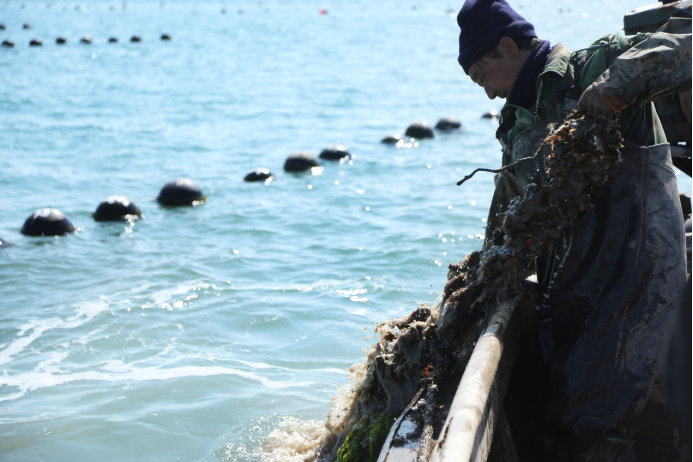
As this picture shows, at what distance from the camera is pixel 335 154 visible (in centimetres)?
1695

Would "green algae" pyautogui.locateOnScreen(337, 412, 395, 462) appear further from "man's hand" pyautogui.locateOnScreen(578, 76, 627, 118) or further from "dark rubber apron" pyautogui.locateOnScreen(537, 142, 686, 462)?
"man's hand" pyautogui.locateOnScreen(578, 76, 627, 118)

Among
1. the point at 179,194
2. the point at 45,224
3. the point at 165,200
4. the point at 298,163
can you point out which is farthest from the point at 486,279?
the point at 298,163

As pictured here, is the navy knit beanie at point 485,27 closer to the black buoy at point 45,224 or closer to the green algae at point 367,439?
the green algae at point 367,439

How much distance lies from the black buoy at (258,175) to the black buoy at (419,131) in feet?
15.8

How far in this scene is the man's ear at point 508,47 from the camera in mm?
3770

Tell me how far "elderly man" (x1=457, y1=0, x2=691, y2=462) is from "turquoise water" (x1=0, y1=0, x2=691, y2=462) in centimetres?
254

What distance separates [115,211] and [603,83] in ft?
34.5

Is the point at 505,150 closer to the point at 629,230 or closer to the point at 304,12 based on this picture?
the point at 629,230

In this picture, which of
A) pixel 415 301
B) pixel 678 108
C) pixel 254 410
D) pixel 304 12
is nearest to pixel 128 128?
pixel 415 301

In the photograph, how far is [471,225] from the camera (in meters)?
11.9

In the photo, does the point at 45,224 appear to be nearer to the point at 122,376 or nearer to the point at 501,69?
the point at 122,376

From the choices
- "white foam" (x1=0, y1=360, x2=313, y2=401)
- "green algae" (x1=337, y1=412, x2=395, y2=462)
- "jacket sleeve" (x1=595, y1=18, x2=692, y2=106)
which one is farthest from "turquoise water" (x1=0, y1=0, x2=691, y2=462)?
"jacket sleeve" (x1=595, y1=18, x2=692, y2=106)

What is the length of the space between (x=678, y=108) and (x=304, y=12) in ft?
220

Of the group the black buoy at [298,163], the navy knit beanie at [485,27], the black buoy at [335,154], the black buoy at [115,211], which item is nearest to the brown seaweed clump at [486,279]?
the navy knit beanie at [485,27]
